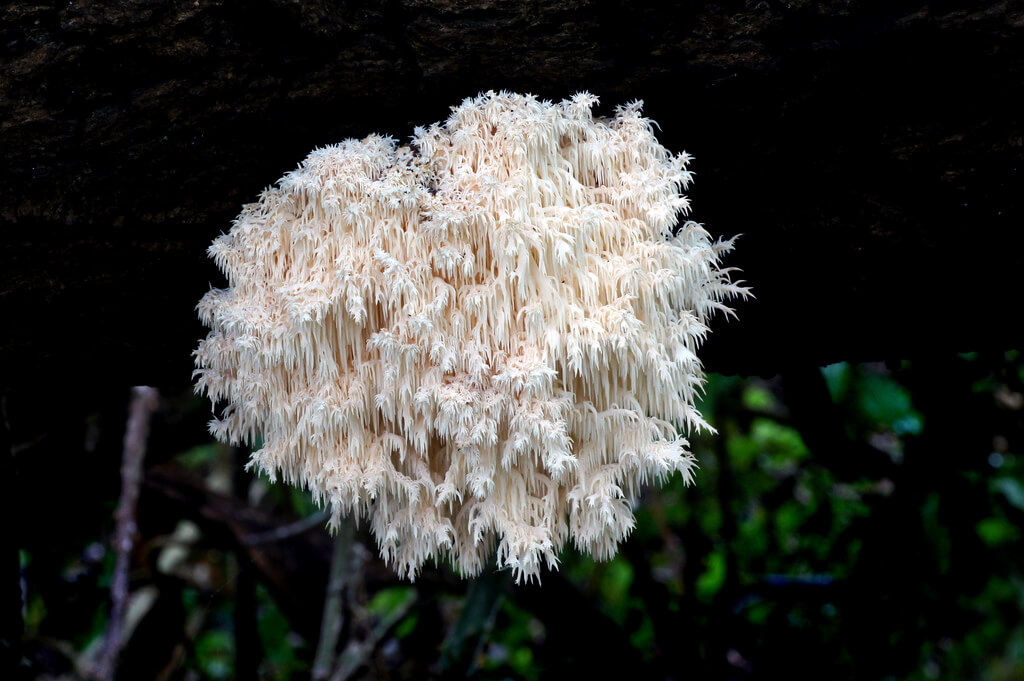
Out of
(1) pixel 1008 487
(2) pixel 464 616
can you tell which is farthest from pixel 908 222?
(1) pixel 1008 487

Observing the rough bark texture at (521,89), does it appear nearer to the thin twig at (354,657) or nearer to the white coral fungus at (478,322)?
the white coral fungus at (478,322)

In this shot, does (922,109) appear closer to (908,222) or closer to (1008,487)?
(908,222)

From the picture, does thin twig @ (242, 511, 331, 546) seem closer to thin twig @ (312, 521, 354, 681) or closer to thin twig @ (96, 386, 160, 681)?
thin twig @ (312, 521, 354, 681)

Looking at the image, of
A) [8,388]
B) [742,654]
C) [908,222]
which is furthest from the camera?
[742,654]

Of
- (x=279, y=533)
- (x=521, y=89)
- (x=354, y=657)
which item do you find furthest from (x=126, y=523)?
(x=521, y=89)

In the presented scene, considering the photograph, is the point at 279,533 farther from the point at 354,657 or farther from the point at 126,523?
the point at 126,523

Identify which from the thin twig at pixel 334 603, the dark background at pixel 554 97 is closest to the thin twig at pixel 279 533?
the thin twig at pixel 334 603

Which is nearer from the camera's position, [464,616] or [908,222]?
[908,222]
